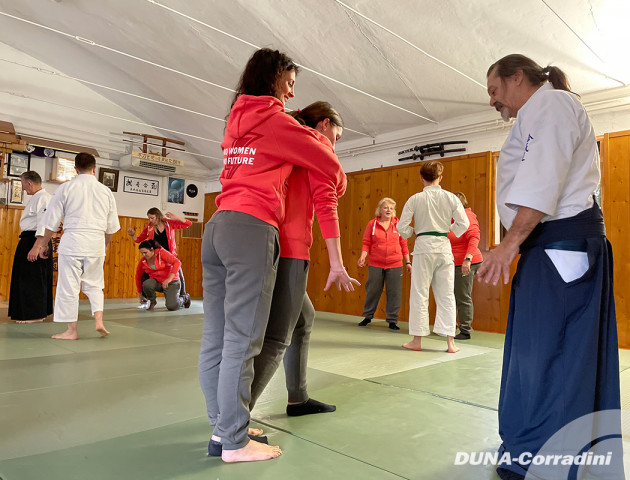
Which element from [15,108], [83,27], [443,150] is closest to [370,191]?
[443,150]

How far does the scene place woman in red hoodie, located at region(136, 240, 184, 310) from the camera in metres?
6.14

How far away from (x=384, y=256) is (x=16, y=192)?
6.44 meters

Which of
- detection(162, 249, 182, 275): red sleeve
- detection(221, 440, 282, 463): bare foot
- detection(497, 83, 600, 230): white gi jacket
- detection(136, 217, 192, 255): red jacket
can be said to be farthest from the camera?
detection(136, 217, 192, 255): red jacket

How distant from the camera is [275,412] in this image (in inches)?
81.4

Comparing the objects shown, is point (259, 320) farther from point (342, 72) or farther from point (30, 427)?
point (342, 72)

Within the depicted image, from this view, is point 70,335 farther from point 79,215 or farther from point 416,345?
point 416,345

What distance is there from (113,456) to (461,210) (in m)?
3.22

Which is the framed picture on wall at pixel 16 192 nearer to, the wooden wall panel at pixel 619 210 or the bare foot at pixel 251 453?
the bare foot at pixel 251 453

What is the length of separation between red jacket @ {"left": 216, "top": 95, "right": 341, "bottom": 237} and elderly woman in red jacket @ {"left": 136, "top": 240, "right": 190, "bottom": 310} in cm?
492

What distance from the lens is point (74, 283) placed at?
12.5 feet

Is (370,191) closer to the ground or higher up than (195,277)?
higher up

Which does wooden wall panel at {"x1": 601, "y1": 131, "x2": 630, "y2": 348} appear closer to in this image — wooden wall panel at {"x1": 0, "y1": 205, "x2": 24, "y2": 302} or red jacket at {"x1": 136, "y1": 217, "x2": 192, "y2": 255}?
red jacket at {"x1": 136, "y1": 217, "x2": 192, "y2": 255}

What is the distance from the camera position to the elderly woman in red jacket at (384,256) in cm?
571

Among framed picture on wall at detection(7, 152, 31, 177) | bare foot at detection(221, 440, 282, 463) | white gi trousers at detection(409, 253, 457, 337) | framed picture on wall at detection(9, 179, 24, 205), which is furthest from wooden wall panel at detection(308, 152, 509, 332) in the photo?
framed picture on wall at detection(7, 152, 31, 177)
